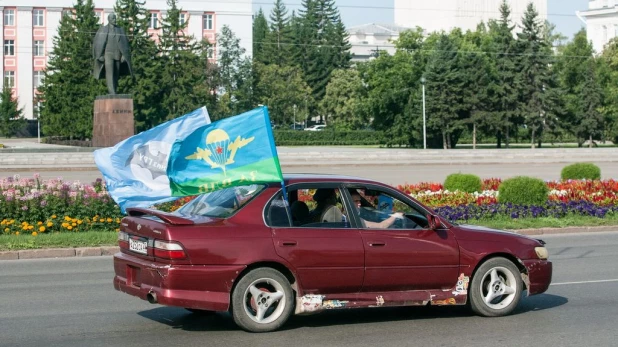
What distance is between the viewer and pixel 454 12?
137 meters

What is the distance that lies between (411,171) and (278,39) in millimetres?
94137

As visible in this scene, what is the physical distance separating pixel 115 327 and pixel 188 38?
8134 centimetres

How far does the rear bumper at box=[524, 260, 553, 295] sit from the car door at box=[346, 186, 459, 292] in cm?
87

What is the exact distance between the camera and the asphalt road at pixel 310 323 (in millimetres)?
8727

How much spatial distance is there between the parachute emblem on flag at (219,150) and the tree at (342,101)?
101917 millimetres

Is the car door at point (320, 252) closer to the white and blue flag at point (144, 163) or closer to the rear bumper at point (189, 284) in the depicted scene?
the rear bumper at point (189, 284)

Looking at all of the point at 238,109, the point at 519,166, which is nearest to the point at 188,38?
the point at 238,109

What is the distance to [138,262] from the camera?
8992mm

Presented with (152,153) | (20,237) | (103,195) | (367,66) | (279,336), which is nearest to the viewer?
(279,336)

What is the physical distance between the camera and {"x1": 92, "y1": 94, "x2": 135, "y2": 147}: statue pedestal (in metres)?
41.2

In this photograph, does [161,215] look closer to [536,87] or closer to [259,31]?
[536,87]

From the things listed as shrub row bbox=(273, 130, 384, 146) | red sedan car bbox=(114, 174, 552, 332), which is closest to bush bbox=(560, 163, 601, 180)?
red sedan car bbox=(114, 174, 552, 332)

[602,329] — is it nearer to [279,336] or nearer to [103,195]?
[279,336]

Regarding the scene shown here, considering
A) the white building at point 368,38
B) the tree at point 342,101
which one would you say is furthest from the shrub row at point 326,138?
the white building at point 368,38
